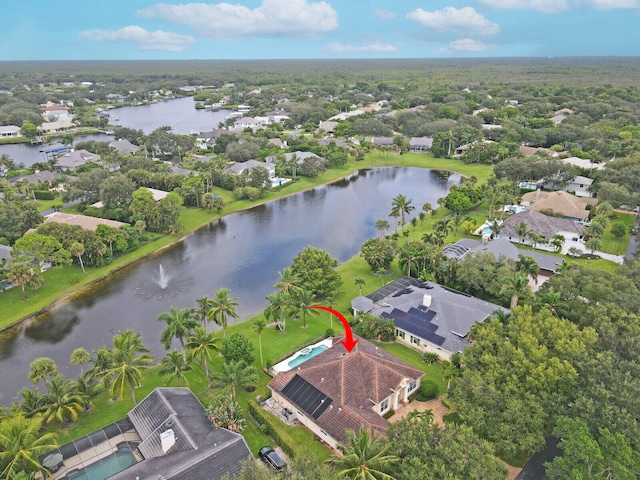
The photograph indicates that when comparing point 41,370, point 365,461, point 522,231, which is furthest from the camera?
point 522,231

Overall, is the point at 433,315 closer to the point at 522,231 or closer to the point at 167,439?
the point at 167,439

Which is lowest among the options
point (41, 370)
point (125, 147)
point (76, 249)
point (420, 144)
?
point (41, 370)

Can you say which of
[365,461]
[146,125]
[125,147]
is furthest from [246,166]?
[146,125]

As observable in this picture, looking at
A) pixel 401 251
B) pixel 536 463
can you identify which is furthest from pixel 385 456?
pixel 401 251

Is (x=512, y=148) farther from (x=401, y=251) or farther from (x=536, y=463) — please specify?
(x=536, y=463)

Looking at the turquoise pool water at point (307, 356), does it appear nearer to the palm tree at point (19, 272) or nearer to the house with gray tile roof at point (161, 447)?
the house with gray tile roof at point (161, 447)

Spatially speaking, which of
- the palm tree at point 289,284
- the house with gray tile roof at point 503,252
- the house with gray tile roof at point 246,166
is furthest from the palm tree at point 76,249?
the house with gray tile roof at point 503,252
